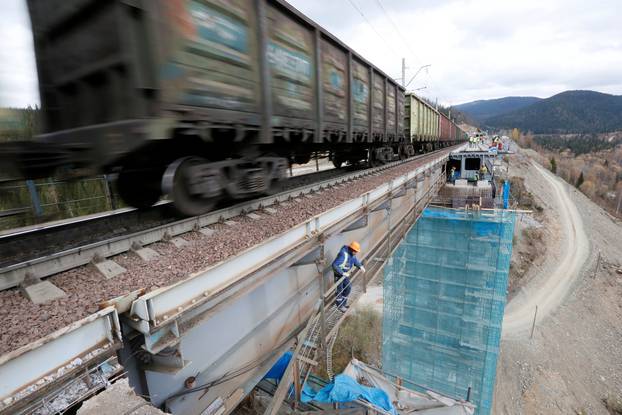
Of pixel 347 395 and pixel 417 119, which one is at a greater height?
pixel 417 119

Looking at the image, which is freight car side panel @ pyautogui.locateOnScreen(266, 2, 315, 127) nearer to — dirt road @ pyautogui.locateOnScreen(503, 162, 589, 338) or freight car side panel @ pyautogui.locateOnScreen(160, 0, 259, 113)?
freight car side panel @ pyautogui.locateOnScreen(160, 0, 259, 113)

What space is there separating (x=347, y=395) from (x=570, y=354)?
20.9 m

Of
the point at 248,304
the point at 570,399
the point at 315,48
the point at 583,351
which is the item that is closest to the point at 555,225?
the point at 583,351

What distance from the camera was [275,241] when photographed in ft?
10.2

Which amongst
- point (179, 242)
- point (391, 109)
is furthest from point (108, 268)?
point (391, 109)

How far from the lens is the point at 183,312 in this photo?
79.3 inches

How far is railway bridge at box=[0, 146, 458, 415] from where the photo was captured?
5.10 feet

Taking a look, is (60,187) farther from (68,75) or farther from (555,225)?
(555,225)

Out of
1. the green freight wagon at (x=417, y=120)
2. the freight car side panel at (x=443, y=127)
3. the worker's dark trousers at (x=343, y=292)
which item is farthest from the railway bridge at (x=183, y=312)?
the freight car side panel at (x=443, y=127)

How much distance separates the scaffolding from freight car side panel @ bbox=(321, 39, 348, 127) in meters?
8.55

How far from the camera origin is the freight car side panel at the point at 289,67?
492cm

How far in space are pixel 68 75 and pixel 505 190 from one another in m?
23.4

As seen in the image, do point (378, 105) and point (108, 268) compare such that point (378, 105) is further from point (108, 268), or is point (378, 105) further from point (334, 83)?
point (108, 268)

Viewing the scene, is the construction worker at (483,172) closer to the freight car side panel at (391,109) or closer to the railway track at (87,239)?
the freight car side panel at (391,109)
